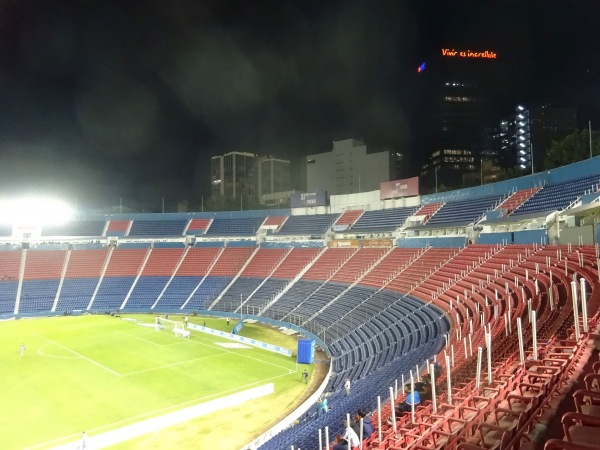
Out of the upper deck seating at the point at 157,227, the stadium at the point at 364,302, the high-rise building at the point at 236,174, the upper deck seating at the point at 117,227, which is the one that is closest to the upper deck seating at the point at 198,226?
the stadium at the point at 364,302

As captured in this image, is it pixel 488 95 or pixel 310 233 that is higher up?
pixel 488 95

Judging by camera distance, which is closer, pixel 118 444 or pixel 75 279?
pixel 118 444

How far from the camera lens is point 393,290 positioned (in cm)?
3850

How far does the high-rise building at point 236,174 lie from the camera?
6152 inches

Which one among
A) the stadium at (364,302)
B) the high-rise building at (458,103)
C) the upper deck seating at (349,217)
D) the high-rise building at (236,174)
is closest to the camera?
the stadium at (364,302)

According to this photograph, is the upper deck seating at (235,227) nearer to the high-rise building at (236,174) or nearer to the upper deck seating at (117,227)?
the upper deck seating at (117,227)

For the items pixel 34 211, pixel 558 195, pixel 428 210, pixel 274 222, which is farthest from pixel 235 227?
pixel 558 195

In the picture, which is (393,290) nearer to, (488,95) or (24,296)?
(24,296)

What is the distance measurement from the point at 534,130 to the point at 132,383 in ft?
344

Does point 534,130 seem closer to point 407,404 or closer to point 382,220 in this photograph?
point 382,220

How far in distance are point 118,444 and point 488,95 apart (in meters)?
121

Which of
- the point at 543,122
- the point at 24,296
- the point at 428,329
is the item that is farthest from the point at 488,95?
the point at 24,296

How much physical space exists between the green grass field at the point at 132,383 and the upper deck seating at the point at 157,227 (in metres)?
26.8

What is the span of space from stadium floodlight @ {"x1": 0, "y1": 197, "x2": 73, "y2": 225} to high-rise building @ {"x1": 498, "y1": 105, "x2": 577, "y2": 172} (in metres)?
94.4
